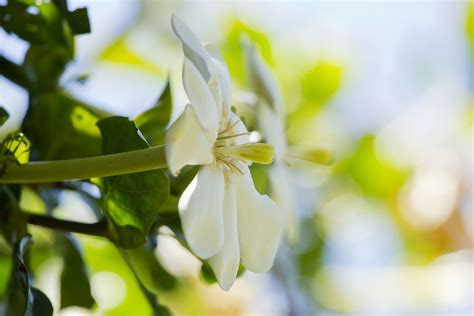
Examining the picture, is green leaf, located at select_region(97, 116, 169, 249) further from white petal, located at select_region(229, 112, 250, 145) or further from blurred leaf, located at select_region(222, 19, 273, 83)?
blurred leaf, located at select_region(222, 19, 273, 83)

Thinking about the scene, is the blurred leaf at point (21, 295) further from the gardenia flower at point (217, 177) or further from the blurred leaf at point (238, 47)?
the blurred leaf at point (238, 47)

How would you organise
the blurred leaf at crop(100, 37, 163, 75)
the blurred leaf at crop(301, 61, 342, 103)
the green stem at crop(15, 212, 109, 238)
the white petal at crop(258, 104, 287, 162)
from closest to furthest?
1. the green stem at crop(15, 212, 109, 238)
2. the white petal at crop(258, 104, 287, 162)
3. the blurred leaf at crop(100, 37, 163, 75)
4. the blurred leaf at crop(301, 61, 342, 103)

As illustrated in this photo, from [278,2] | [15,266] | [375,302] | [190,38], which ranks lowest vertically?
[375,302]

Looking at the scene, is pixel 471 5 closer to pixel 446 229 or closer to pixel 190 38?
pixel 446 229

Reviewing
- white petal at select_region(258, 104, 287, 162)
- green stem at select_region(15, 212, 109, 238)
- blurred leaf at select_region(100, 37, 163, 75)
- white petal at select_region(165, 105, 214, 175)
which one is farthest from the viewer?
blurred leaf at select_region(100, 37, 163, 75)

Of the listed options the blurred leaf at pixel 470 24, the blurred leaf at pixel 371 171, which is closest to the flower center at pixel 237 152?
the blurred leaf at pixel 371 171

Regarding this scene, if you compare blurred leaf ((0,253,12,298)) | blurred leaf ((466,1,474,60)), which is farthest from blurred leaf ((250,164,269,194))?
blurred leaf ((466,1,474,60))

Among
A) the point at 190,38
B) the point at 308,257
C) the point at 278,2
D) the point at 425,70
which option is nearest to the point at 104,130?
the point at 190,38
